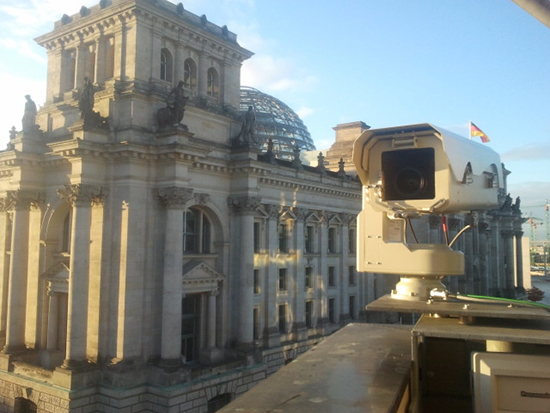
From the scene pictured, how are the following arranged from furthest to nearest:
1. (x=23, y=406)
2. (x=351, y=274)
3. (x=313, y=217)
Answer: (x=351, y=274), (x=313, y=217), (x=23, y=406)

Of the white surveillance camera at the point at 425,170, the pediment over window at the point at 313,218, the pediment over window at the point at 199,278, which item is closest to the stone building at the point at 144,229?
the pediment over window at the point at 199,278

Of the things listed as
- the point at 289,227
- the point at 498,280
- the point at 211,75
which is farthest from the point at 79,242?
the point at 498,280

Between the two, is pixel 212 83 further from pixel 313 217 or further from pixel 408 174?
pixel 408 174

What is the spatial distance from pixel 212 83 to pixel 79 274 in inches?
585

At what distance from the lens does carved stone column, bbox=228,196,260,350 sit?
2989 cm

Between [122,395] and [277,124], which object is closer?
[122,395]

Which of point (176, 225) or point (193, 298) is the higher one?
point (176, 225)

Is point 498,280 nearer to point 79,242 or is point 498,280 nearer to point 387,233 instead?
point 79,242

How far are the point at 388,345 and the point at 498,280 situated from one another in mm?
70203

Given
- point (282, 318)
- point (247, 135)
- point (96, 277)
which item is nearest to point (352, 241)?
point (282, 318)

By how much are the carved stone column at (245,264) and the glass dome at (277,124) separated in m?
25.4

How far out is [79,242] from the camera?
25078 millimetres

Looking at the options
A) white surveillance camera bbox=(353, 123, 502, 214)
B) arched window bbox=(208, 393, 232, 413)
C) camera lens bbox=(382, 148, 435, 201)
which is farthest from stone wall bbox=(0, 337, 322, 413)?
camera lens bbox=(382, 148, 435, 201)

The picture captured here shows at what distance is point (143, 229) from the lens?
25.8 m
